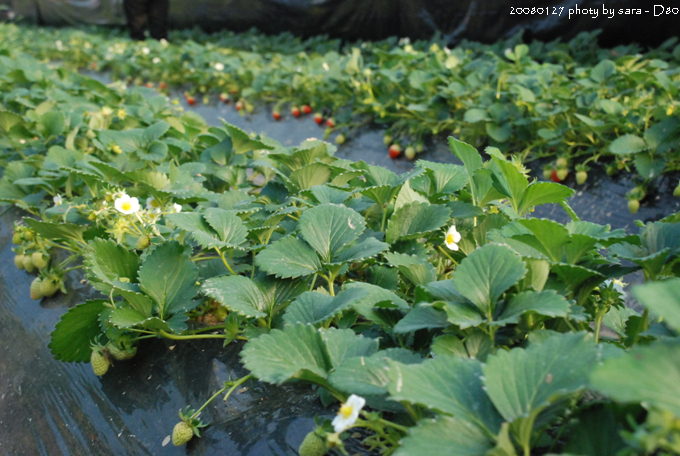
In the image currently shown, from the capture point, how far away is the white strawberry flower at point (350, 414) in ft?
2.22

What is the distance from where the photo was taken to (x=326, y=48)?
6438 millimetres

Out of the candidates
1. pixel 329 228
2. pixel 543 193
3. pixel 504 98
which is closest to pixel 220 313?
pixel 329 228

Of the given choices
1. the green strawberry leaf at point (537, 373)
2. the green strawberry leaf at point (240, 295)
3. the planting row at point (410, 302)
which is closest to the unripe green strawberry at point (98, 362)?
the planting row at point (410, 302)

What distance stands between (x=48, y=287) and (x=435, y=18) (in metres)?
5.56

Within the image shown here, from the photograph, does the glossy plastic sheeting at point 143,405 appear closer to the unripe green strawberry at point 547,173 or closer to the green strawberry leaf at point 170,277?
the green strawberry leaf at point 170,277

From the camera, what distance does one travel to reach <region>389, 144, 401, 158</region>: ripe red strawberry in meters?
3.20

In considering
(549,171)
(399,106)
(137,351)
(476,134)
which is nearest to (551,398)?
(137,351)

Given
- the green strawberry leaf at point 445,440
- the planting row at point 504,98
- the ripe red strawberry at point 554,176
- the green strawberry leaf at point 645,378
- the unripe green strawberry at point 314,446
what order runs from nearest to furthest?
the green strawberry leaf at point 645,378
the green strawberry leaf at point 445,440
the unripe green strawberry at point 314,446
the planting row at point 504,98
the ripe red strawberry at point 554,176

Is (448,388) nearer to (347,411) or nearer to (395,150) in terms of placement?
(347,411)

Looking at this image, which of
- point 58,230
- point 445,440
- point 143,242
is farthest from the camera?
point 58,230

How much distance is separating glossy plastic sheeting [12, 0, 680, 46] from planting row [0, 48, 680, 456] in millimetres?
4364

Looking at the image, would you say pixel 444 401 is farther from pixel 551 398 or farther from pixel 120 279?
pixel 120 279

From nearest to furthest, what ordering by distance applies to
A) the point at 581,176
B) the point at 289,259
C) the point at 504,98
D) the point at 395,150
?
the point at 289,259 < the point at 581,176 < the point at 504,98 < the point at 395,150

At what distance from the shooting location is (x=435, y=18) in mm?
6184
